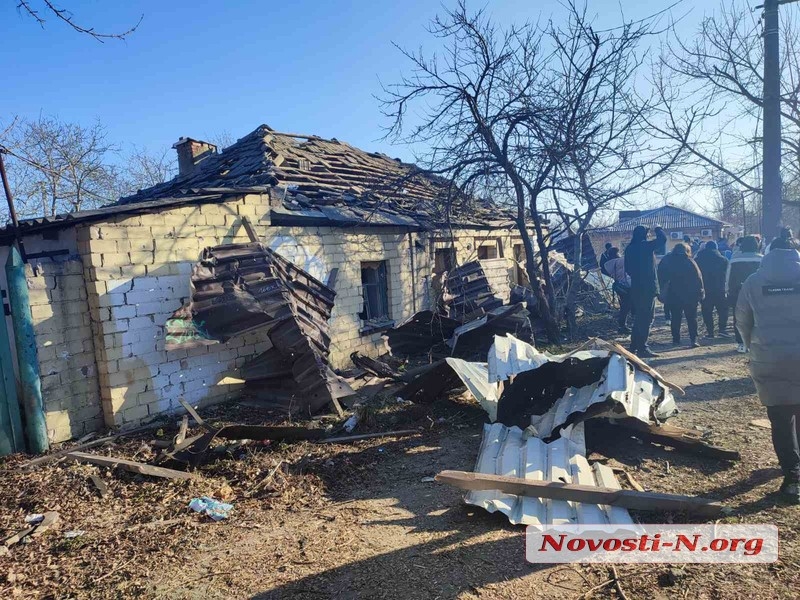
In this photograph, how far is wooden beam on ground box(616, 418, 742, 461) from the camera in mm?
4473

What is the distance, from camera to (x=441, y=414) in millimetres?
6305

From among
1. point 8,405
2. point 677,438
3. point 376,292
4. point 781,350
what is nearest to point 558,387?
point 677,438

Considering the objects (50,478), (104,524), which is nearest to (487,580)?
(104,524)

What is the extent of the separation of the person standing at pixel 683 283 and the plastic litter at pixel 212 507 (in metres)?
8.77

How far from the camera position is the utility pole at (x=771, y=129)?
318 inches

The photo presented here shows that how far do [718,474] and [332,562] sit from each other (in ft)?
11.3

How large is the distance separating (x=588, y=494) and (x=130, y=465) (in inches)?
167

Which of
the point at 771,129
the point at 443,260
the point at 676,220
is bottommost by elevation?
the point at 443,260

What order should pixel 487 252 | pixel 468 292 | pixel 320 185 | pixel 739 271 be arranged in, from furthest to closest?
pixel 487 252 < pixel 468 292 < pixel 320 185 < pixel 739 271

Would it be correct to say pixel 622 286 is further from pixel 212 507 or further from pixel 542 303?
pixel 212 507

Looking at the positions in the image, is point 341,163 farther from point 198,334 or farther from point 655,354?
point 655,354

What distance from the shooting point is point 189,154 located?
12734 mm

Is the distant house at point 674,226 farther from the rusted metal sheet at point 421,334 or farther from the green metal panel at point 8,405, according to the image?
the green metal panel at point 8,405

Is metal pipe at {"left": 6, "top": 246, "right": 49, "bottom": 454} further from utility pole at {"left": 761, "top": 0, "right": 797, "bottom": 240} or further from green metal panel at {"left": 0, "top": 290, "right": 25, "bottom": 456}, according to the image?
utility pole at {"left": 761, "top": 0, "right": 797, "bottom": 240}
